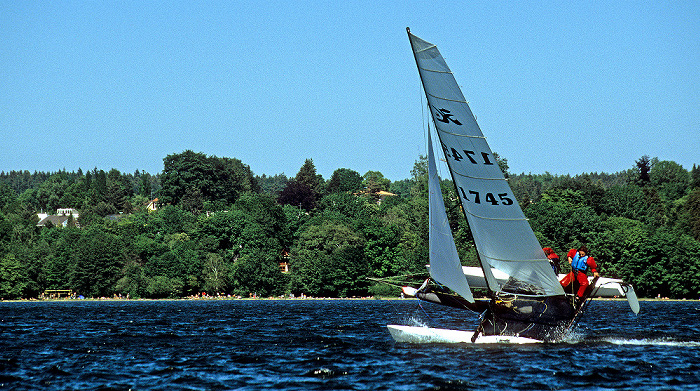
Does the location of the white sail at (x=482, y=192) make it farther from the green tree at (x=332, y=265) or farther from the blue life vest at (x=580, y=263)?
the green tree at (x=332, y=265)

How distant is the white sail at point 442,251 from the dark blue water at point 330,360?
288 centimetres

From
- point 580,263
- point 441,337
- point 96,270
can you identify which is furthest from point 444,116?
point 96,270

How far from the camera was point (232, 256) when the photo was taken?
112125 millimetres

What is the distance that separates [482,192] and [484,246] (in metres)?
2.58

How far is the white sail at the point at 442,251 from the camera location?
33.7 metres

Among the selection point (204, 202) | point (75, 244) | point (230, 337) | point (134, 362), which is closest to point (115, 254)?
point (75, 244)

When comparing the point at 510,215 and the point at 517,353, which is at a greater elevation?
the point at 510,215

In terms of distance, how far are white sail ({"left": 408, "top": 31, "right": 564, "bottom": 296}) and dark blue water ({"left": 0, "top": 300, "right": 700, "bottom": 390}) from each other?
135 inches

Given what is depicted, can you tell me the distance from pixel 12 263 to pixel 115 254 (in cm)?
1328

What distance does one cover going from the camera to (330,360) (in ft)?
104

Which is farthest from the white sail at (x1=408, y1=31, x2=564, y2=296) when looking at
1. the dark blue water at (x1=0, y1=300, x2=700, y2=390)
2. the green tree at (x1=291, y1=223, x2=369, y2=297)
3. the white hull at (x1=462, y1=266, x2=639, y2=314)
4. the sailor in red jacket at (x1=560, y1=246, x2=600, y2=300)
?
the green tree at (x1=291, y1=223, x2=369, y2=297)

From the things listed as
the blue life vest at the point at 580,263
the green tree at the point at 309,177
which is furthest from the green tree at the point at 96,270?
the blue life vest at the point at 580,263

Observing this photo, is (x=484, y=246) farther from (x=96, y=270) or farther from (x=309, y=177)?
(x=309, y=177)

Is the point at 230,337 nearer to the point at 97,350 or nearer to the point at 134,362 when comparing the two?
the point at 97,350
